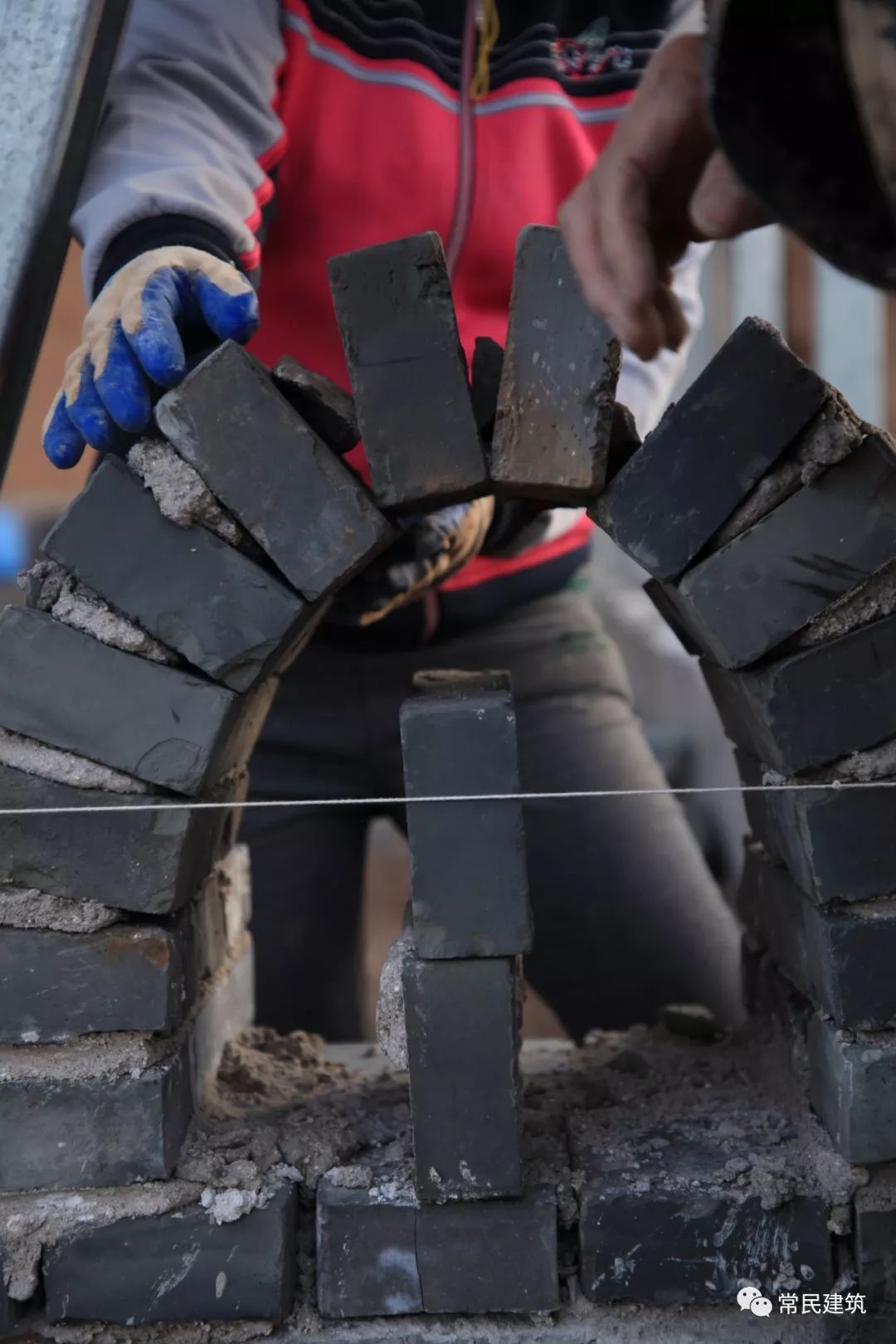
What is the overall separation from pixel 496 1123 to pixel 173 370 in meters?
1.04

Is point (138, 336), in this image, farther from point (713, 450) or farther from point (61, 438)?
point (713, 450)

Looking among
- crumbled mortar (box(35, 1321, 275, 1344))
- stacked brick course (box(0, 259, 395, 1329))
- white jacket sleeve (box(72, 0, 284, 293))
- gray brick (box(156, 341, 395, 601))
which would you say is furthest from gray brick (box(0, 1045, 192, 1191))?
white jacket sleeve (box(72, 0, 284, 293))

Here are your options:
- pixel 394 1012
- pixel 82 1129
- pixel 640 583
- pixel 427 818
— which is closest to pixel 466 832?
pixel 427 818

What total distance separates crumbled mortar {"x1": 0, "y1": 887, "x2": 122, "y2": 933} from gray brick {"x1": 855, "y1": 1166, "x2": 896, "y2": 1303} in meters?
1.04

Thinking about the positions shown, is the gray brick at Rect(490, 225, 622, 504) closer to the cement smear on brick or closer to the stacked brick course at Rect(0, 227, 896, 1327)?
the stacked brick course at Rect(0, 227, 896, 1327)

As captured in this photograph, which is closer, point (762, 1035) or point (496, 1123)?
point (496, 1123)

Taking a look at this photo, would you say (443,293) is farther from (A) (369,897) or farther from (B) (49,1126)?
(A) (369,897)

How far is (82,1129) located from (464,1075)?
508 millimetres

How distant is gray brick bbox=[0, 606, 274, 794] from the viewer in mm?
1661

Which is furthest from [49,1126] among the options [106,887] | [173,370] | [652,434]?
[652,434]

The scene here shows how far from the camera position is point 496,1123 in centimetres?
164

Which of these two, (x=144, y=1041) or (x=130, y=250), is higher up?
(x=130, y=250)

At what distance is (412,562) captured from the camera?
2.26 meters

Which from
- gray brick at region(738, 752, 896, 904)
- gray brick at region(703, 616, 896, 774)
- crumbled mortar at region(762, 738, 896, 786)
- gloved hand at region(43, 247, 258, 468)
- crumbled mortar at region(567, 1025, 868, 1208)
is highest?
gloved hand at region(43, 247, 258, 468)
